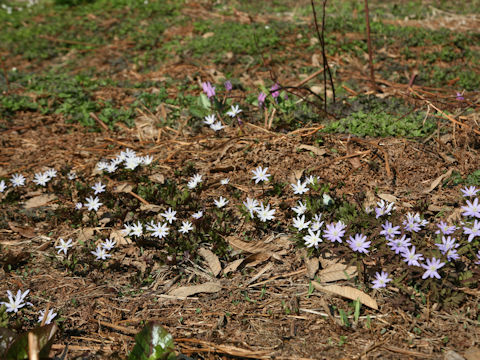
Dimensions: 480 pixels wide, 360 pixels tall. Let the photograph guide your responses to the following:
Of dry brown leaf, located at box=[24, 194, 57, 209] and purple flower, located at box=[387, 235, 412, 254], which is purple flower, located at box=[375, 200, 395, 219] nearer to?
purple flower, located at box=[387, 235, 412, 254]

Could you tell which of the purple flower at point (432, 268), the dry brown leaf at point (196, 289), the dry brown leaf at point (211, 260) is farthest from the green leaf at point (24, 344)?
the purple flower at point (432, 268)

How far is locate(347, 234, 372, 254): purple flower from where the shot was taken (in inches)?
100

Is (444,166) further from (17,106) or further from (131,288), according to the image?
(17,106)

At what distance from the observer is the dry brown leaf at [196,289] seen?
265 centimetres

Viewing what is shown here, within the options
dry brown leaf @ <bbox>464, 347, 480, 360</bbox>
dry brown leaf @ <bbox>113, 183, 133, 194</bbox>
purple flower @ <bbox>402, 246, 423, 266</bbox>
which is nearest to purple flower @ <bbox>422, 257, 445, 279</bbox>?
Answer: purple flower @ <bbox>402, 246, 423, 266</bbox>

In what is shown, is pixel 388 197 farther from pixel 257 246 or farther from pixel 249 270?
pixel 249 270

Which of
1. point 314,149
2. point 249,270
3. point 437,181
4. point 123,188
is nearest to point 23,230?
point 123,188

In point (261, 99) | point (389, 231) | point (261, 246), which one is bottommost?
point (261, 246)

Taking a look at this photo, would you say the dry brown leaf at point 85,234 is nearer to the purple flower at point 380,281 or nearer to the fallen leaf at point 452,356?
the purple flower at point 380,281

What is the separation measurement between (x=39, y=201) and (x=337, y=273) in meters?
2.64

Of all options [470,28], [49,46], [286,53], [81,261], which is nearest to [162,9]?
[49,46]

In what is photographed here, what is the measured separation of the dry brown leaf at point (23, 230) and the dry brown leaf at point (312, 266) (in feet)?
7.16

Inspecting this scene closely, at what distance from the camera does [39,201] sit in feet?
12.0

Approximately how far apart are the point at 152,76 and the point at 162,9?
266cm
